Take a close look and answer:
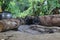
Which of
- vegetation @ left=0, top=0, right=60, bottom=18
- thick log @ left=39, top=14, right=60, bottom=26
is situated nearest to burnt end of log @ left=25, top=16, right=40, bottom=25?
thick log @ left=39, top=14, right=60, bottom=26

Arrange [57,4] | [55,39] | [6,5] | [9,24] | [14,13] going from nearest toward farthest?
[55,39] < [9,24] < [57,4] < [6,5] < [14,13]

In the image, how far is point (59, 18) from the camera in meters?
3.11

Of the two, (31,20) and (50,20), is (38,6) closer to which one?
(31,20)

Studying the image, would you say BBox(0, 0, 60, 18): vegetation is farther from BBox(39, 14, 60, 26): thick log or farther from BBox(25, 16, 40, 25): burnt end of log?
BBox(39, 14, 60, 26): thick log

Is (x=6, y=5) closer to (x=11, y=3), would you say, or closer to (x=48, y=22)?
(x=11, y=3)

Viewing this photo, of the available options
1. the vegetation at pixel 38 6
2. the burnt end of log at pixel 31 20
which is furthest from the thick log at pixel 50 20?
the vegetation at pixel 38 6

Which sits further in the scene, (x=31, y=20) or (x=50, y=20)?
(x=31, y=20)

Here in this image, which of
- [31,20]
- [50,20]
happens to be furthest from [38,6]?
[50,20]

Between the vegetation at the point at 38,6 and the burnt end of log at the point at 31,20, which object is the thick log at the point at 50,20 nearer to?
the burnt end of log at the point at 31,20

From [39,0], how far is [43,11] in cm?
46

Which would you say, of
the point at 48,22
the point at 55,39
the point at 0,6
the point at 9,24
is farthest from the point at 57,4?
the point at 55,39

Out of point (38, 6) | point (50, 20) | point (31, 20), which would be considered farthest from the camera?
point (38, 6)

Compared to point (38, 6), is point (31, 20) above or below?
below

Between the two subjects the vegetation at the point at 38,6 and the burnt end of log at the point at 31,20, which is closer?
the burnt end of log at the point at 31,20
